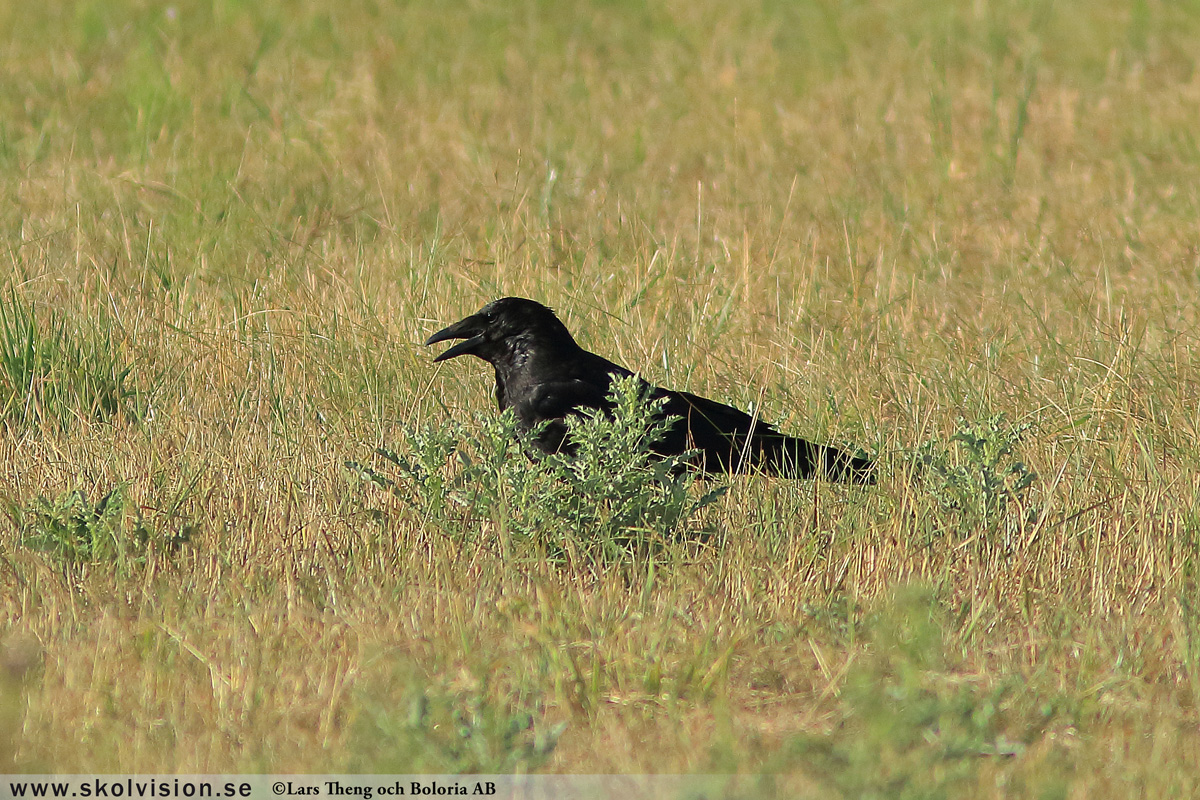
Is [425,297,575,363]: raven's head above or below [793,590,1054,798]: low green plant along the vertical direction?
above

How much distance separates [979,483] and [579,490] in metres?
1.03

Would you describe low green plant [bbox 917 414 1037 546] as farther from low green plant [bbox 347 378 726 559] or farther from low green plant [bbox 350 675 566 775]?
low green plant [bbox 350 675 566 775]

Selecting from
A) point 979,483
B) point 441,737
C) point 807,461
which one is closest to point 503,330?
point 807,461

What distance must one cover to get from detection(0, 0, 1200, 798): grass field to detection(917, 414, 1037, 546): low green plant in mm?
14

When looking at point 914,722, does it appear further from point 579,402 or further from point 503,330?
point 503,330

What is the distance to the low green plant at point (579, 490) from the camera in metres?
3.71

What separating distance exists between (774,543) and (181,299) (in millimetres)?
3276

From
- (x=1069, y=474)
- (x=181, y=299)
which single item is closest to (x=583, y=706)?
(x=1069, y=474)

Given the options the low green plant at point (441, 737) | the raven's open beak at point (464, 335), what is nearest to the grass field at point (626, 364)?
the low green plant at point (441, 737)

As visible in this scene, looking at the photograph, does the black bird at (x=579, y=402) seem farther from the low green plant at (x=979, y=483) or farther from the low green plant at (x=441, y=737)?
the low green plant at (x=441, y=737)

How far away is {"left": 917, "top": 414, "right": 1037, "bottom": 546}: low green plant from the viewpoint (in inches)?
149

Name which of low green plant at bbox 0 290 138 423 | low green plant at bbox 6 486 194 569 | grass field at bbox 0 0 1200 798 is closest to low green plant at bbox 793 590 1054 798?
grass field at bbox 0 0 1200 798

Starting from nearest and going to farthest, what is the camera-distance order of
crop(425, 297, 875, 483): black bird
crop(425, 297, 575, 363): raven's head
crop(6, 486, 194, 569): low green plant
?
crop(6, 486, 194, 569): low green plant → crop(425, 297, 875, 483): black bird → crop(425, 297, 575, 363): raven's head

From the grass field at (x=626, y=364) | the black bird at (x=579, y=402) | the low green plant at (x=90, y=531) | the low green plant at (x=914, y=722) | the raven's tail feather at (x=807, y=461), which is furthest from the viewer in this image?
the black bird at (x=579, y=402)
